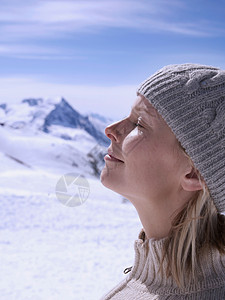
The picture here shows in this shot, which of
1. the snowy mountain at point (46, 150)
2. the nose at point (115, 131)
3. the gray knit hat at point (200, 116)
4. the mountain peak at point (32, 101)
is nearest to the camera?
the gray knit hat at point (200, 116)

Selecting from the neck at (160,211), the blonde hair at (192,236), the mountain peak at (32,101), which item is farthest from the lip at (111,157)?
the mountain peak at (32,101)

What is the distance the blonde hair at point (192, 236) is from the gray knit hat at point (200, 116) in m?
0.07

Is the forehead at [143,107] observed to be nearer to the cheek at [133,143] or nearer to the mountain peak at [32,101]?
the cheek at [133,143]

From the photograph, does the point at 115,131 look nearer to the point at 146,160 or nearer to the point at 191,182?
the point at 146,160

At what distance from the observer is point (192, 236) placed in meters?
1.25

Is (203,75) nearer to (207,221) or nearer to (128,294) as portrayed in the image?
(207,221)

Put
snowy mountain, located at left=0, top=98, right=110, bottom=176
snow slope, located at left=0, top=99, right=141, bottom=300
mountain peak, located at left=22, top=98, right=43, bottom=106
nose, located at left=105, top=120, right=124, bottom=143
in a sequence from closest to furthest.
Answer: nose, located at left=105, top=120, right=124, bottom=143 < snow slope, located at left=0, top=99, right=141, bottom=300 < snowy mountain, located at left=0, top=98, right=110, bottom=176 < mountain peak, located at left=22, top=98, right=43, bottom=106

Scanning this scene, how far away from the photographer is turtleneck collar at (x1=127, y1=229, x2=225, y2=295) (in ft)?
4.12

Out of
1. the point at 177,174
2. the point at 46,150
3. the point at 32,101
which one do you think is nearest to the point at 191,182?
the point at 177,174

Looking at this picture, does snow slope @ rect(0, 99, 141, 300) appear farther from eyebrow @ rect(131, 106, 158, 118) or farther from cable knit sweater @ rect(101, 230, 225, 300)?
eyebrow @ rect(131, 106, 158, 118)

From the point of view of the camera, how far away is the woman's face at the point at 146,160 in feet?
4.15

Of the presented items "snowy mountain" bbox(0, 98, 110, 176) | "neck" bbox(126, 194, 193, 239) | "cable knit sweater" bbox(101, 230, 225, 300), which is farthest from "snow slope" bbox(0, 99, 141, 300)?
"neck" bbox(126, 194, 193, 239)

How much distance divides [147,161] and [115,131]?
0.17 meters

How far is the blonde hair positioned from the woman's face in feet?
0.30
